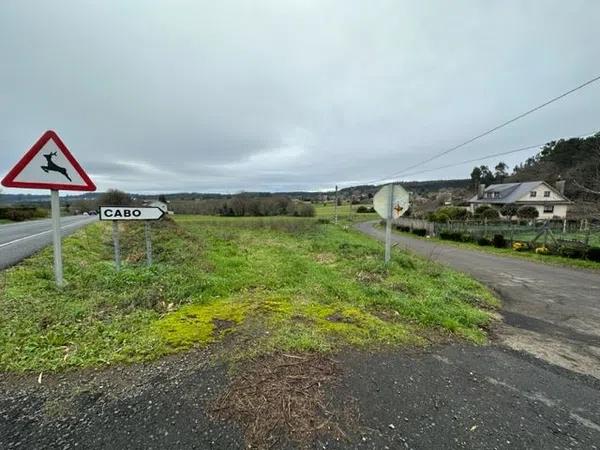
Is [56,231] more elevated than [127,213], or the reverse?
[127,213]

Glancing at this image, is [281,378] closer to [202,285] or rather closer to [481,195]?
[202,285]

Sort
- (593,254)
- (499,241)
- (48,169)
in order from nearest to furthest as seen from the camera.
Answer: (48,169), (593,254), (499,241)

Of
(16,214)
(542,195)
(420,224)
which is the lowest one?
(420,224)

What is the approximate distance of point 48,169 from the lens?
4035mm

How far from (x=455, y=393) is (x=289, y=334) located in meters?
1.71

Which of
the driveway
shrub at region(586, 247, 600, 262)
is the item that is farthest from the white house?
the driveway

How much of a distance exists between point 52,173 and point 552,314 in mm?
8783

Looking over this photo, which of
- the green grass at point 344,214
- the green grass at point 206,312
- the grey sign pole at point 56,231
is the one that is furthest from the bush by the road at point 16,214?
the green grass at point 344,214

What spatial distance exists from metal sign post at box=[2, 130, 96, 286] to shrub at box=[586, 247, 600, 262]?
18481mm

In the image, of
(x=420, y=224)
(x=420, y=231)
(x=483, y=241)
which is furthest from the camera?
(x=420, y=224)

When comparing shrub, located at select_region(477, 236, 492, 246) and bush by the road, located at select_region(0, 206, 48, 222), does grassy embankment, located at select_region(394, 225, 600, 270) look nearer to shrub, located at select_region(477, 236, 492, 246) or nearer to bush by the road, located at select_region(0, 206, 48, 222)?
shrub, located at select_region(477, 236, 492, 246)

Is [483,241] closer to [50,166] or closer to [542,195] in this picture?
[50,166]

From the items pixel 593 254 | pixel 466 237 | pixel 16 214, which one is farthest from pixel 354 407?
pixel 16 214

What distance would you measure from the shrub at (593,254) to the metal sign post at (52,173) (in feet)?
60.6
